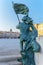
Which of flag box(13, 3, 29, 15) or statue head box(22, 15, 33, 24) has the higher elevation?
flag box(13, 3, 29, 15)

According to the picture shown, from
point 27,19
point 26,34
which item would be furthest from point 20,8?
point 26,34

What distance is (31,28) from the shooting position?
3.78 m

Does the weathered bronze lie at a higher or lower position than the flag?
lower

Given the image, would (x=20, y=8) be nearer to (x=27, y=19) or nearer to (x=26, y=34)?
(x=27, y=19)

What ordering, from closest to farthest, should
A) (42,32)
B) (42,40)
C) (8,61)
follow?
(42,40) → (42,32) → (8,61)

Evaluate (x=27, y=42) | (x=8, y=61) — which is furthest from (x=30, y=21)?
(x=8, y=61)

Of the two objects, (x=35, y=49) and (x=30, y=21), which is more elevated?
(x=30, y=21)

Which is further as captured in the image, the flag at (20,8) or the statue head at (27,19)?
the flag at (20,8)

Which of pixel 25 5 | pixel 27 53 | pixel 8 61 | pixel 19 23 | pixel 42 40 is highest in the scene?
pixel 25 5

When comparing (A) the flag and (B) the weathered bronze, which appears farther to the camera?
(A) the flag

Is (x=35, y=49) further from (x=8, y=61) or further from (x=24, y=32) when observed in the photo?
(x=8, y=61)

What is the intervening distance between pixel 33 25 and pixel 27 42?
314mm

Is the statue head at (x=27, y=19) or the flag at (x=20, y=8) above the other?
the flag at (x=20, y=8)

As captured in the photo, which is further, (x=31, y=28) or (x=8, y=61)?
(x=8, y=61)
